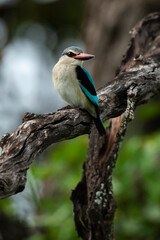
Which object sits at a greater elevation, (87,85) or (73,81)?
(73,81)

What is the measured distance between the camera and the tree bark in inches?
Answer: 99.0

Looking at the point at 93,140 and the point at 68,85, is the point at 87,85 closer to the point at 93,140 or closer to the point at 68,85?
the point at 68,85

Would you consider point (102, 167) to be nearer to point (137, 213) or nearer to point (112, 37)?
point (137, 213)

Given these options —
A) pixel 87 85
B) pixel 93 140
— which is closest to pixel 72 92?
pixel 87 85

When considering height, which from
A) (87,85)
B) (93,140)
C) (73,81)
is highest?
(73,81)

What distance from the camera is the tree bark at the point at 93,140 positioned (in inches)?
99.0

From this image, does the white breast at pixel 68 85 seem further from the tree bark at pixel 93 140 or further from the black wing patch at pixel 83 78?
the tree bark at pixel 93 140

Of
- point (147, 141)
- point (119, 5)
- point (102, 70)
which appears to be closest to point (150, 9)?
point (119, 5)

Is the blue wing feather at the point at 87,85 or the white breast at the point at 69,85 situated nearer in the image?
the blue wing feather at the point at 87,85

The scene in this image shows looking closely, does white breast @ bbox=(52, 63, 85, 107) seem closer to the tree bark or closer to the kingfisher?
the kingfisher

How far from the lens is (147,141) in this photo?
14.7 feet

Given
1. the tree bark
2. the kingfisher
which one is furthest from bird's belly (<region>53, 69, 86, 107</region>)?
the tree bark

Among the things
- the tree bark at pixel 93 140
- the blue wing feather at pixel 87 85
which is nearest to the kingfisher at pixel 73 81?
the blue wing feather at pixel 87 85

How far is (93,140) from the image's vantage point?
358 cm
